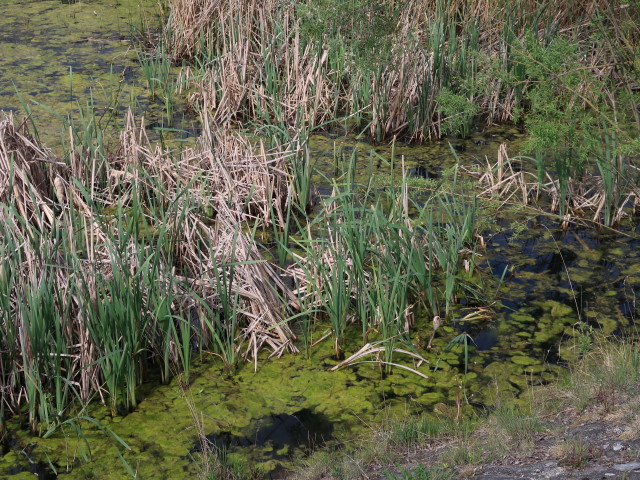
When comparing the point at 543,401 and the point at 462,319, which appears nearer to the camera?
the point at 543,401

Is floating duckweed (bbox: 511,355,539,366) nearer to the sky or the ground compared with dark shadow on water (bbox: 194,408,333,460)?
nearer to the sky

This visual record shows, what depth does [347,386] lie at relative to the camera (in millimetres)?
3871

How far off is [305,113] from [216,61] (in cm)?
120

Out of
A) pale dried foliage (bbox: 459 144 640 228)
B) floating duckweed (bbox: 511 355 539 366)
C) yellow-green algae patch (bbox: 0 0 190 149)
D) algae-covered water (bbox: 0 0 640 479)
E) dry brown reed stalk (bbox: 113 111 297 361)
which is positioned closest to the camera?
algae-covered water (bbox: 0 0 640 479)

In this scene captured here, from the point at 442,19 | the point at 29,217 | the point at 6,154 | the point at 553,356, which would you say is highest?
the point at 442,19

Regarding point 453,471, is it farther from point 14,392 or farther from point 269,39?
point 269,39

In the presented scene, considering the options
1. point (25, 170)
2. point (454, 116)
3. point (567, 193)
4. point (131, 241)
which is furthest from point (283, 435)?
point (454, 116)

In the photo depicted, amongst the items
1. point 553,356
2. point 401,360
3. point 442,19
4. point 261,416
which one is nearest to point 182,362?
point 261,416

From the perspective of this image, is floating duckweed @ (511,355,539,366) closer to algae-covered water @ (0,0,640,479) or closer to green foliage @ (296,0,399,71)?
algae-covered water @ (0,0,640,479)

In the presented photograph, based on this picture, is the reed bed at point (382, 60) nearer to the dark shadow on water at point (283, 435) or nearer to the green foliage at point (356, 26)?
the green foliage at point (356, 26)

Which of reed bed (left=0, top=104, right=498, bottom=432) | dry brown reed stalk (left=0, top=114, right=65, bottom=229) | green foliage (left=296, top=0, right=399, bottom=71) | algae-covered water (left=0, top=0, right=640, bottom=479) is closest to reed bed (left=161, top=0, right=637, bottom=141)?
green foliage (left=296, top=0, right=399, bottom=71)

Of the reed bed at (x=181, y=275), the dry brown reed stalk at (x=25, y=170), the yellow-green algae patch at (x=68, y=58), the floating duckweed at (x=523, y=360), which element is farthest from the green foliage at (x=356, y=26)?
the floating duckweed at (x=523, y=360)

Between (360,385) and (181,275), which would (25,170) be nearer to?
(181,275)

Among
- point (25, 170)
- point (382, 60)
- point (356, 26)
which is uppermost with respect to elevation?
point (356, 26)
